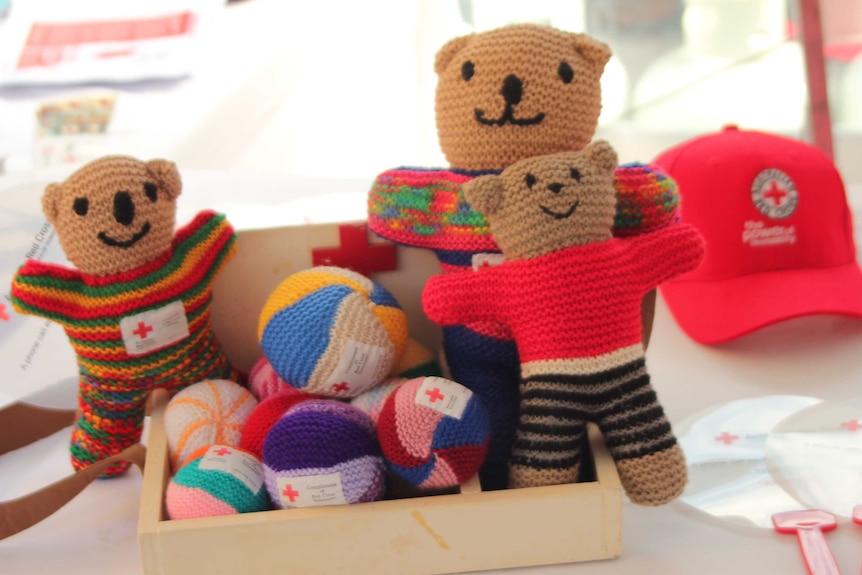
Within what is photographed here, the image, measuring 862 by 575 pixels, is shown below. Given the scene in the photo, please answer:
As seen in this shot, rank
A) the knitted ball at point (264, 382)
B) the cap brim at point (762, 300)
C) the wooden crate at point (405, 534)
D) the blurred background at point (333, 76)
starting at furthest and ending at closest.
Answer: the blurred background at point (333, 76) < the cap brim at point (762, 300) < the knitted ball at point (264, 382) < the wooden crate at point (405, 534)

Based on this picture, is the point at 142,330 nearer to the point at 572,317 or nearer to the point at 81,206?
the point at 81,206

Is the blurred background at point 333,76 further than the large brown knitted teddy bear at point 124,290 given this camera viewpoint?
Yes

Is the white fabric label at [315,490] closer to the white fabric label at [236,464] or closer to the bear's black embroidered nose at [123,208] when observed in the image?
the white fabric label at [236,464]

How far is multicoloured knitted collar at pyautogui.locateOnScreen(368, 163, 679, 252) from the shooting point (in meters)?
0.63

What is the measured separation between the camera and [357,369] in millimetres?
627

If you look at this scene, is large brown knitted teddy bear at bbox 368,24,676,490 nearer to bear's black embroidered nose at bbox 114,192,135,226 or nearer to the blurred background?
bear's black embroidered nose at bbox 114,192,135,226

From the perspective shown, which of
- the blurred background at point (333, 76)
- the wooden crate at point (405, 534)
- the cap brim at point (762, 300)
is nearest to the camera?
→ the wooden crate at point (405, 534)

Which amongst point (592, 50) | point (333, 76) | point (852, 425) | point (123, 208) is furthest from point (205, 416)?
point (333, 76)

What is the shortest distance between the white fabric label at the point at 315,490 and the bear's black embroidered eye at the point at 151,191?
226 mm

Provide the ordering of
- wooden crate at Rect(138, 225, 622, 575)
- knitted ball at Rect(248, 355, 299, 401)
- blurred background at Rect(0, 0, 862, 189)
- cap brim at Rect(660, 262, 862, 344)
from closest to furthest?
wooden crate at Rect(138, 225, 622, 575) → knitted ball at Rect(248, 355, 299, 401) → cap brim at Rect(660, 262, 862, 344) → blurred background at Rect(0, 0, 862, 189)

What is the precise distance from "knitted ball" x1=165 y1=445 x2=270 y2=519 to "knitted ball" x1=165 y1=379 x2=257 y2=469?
0.04 metres

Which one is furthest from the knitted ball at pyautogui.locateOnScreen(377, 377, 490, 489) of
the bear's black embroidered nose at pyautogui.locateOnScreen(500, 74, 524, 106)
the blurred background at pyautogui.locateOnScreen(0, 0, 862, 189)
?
the blurred background at pyautogui.locateOnScreen(0, 0, 862, 189)

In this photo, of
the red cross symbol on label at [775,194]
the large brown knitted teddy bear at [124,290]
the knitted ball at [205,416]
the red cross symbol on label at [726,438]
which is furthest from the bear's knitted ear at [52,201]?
the red cross symbol on label at [775,194]

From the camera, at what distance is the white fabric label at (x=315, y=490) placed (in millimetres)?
548
